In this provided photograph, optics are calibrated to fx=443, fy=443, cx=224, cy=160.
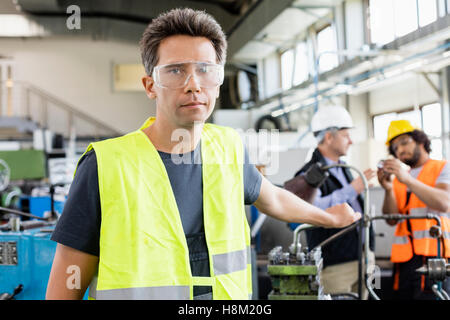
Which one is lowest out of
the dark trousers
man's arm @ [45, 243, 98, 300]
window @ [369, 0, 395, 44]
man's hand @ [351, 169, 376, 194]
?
the dark trousers

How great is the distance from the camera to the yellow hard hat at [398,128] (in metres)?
2.03

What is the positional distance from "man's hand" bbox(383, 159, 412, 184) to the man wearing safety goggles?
3.60ft

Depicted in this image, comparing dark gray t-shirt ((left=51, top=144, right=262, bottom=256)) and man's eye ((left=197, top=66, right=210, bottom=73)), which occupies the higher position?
man's eye ((left=197, top=66, right=210, bottom=73))

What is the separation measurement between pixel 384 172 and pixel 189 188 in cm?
131

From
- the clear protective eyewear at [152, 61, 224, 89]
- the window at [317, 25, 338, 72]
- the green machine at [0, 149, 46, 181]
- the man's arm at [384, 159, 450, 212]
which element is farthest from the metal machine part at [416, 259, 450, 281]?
the green machine at [0, 149, 46, 181]

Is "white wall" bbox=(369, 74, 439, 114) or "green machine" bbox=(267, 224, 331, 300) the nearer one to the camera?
"green machine" bbox=(267, 224, 331, 300)

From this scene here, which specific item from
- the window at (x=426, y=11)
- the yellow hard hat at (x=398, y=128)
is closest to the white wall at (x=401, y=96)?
the yellow hard hat at (x=398, y=128)

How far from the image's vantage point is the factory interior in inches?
47.8

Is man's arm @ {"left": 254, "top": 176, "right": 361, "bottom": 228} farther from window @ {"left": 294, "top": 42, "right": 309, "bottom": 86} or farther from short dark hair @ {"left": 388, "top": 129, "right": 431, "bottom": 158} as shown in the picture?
short dark hair @ {"left": 388, "top": 129, "right": 431, "bottom": 158}

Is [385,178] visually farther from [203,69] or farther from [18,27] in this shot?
[18,27]

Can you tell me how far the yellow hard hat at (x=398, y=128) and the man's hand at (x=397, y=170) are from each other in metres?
0.20

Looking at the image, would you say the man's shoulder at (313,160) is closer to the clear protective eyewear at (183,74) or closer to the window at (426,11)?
the window at (426,11)
